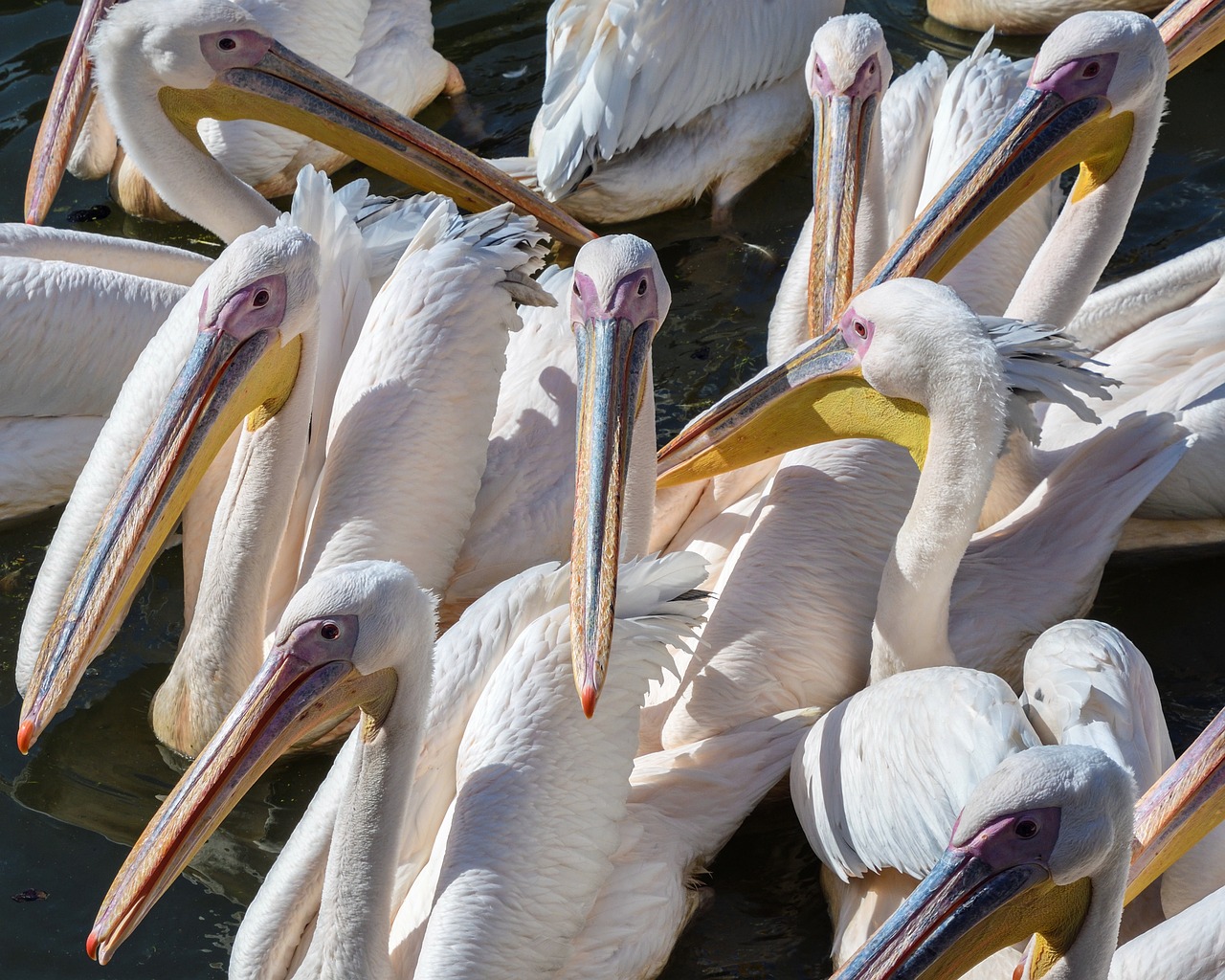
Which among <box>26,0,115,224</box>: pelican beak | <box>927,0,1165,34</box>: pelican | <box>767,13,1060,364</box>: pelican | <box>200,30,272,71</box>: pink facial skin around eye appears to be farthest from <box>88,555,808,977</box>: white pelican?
<box>927,0,1165,34</box>: pelican

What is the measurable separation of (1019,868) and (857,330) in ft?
4.11

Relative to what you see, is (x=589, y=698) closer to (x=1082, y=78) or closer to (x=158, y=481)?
(x=158, y=481)

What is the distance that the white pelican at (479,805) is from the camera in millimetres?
2697

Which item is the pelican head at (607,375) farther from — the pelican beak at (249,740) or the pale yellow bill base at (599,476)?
the pelican beak at (249,740)

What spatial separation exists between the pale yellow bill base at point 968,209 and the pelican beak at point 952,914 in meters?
1.33

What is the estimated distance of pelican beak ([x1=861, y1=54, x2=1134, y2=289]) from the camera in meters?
3.60

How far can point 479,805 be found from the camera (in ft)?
9.27

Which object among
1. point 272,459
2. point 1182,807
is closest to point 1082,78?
point 1182,807

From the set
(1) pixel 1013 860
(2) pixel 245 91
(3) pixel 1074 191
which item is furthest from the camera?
(2) pixel 245 91

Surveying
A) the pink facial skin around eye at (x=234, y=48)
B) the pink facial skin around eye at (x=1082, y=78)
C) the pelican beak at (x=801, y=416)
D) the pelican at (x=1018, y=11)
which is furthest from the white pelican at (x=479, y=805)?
the pelican at (x=1018, y=11)

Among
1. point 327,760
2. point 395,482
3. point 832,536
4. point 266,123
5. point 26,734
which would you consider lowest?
point 327,760

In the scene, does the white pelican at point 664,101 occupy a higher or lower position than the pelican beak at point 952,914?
higher

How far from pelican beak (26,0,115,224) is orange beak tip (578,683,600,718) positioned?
2646 mm

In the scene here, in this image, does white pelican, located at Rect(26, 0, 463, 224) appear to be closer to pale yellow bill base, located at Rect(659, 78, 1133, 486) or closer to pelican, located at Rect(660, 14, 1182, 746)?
pale yellow bill base, located at Rect(659, 78, 1133, 486)
